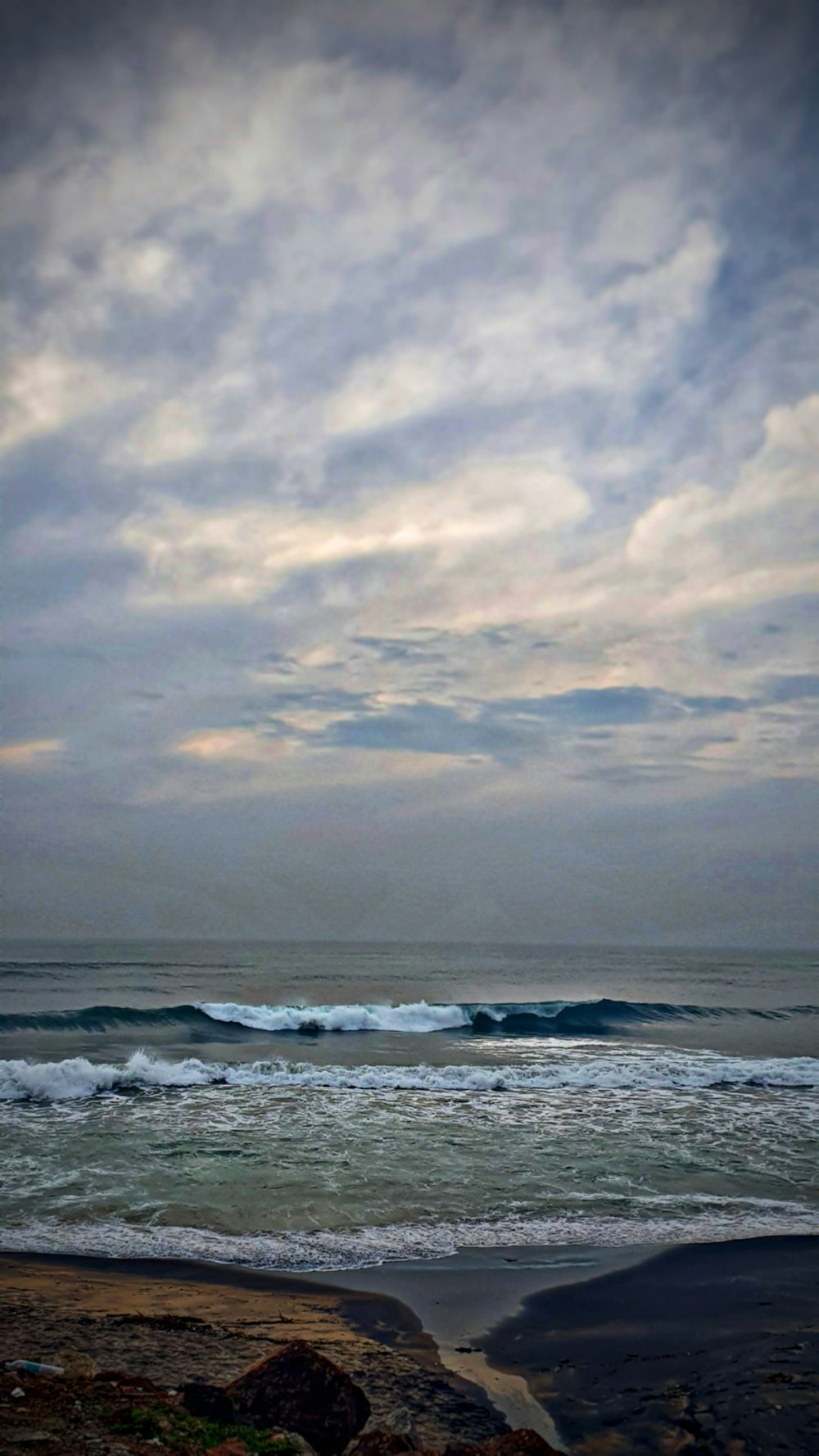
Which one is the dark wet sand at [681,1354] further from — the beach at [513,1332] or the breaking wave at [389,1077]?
the breaking wave at [389,1077]

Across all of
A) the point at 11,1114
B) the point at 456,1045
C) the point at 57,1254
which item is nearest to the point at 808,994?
the point at 456,1045

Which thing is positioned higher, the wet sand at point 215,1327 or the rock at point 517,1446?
the rock at point 517,1446

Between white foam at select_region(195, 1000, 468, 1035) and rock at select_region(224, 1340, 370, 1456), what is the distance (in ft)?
81.8

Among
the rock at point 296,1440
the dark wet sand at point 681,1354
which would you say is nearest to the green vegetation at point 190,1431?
the rock at point 296,1440

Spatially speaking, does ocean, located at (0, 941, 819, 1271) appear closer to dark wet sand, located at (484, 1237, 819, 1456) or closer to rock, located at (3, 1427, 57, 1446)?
dark wet sand, located at (484, 1237, 819, 1456)

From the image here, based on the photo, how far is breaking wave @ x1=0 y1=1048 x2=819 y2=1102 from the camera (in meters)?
Answer: 16.9

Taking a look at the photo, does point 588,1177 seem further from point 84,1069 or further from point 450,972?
point 450,972

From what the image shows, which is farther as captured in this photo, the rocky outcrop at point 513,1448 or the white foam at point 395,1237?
the white foam at point 395,1237

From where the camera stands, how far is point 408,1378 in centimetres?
582

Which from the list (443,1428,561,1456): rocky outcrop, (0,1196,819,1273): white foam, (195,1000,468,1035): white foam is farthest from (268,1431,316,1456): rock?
(195,1000,468,1035): white foam

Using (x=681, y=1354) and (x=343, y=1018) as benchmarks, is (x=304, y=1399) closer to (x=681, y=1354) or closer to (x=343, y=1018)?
(x=681, y=1354)

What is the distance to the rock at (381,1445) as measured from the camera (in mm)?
4482

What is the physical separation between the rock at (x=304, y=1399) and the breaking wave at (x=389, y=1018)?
2289cm

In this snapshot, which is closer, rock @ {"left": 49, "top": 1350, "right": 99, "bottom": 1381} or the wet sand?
rock @ {"left": 49, "top": 1350, "right": 99, "bottom": 1381}
